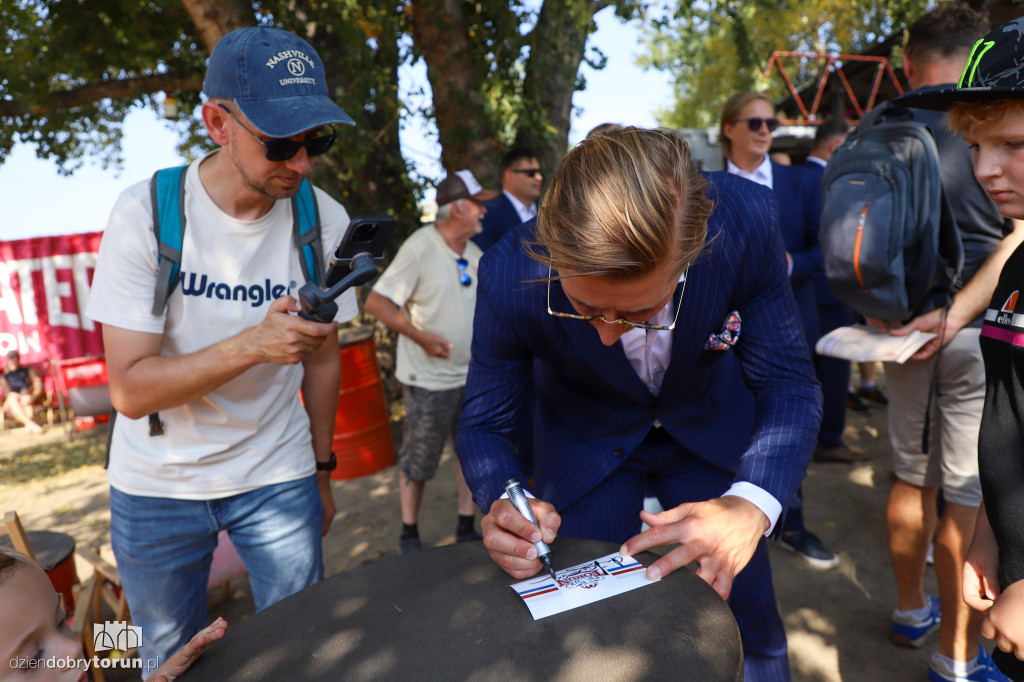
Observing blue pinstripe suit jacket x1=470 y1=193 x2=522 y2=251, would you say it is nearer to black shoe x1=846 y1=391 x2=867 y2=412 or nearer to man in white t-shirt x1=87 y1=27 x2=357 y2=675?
man in white t-shirt x1=87 y1=27 x2=357 y2=675

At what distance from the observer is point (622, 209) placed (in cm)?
132

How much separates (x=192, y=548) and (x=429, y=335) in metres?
2.40

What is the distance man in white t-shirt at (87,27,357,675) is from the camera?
6.12 feet

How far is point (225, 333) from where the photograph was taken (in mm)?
2014

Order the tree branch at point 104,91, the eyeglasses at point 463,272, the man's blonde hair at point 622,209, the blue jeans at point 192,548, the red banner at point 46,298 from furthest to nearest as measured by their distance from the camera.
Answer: the red banner at point 46,298 < the tree branch at point 104,91 < the eyeglasses at point 463,272 < the blue jeans at point 192,548 < the man's blonde hair at point 622,209

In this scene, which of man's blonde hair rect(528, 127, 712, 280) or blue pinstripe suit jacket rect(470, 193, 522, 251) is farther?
blue pinstripe suit jacket rect(470, 193, 522, 251)

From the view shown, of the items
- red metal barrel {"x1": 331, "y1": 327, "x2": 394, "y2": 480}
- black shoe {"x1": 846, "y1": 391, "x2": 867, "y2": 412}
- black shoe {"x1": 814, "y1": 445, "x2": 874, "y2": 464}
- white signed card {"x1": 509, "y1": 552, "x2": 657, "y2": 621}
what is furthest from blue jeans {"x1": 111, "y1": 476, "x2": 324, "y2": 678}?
black shoe {"x1": 846, "y1": 391, "x2": 867, "y2": 412}

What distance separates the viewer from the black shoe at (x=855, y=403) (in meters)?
6.27

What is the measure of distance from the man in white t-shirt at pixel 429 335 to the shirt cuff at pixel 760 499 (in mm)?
2817

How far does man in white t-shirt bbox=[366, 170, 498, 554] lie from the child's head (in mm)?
2995

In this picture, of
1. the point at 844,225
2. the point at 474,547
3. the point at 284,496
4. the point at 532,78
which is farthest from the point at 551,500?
the point at 532,78

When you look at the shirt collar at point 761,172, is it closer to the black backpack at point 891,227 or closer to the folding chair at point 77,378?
the black backpack at point 891,227

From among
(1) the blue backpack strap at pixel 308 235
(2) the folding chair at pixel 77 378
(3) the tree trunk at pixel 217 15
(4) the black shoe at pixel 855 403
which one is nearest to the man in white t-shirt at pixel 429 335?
(3) the tree trunk at pixel 217 15

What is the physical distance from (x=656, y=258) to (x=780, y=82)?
23573 mm
